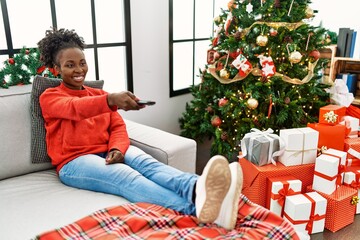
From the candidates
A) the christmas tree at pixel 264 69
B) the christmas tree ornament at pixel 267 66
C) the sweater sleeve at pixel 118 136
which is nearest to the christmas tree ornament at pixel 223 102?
the christmas tree at pixel 264 69

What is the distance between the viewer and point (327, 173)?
1811mm

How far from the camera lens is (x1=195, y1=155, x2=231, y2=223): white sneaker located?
1.07 m

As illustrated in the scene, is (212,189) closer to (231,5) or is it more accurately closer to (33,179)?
(33,179)

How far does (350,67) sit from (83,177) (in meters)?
2.64

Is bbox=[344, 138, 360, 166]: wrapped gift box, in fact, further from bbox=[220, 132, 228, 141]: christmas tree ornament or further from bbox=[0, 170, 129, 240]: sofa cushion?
bbox=[0, 170, 129, 240]: sofa cushion

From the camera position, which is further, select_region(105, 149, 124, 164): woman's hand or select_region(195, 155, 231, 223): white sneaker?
select_region(105, 149, 124, 164): woman's hand

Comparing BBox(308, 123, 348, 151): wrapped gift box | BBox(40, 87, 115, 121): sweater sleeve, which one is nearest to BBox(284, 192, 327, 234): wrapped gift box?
BBox(308, 123, 348, 151): wrapped gift box

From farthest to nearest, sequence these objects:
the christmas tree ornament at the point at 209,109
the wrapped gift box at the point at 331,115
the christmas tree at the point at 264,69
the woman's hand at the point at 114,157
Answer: the christmas tree ornament at the point at 209,109 < the christmas tree at the point at 264,69 < the wrapped gift box at the point at 331,115 < the woman's hand at the point at 114,157

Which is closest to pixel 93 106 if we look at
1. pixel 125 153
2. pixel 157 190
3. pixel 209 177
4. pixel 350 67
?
pixel 125 153

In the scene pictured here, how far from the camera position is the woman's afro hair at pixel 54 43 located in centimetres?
160

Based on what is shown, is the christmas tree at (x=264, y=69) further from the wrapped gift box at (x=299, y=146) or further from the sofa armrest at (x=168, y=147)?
the sofa armrest at (x=168, y=147)

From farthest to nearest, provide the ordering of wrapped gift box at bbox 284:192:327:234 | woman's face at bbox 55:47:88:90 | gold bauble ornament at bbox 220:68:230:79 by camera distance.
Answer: gold bauble ornament at bbox 220:68:230:79 → wrapped gift box at bbox 284:192:327:234 → woman's face at bbox 55:47:88:90

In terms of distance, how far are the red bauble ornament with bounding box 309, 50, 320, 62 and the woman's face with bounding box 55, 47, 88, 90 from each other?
5.31ft

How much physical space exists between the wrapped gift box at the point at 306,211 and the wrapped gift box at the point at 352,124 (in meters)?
0.59
